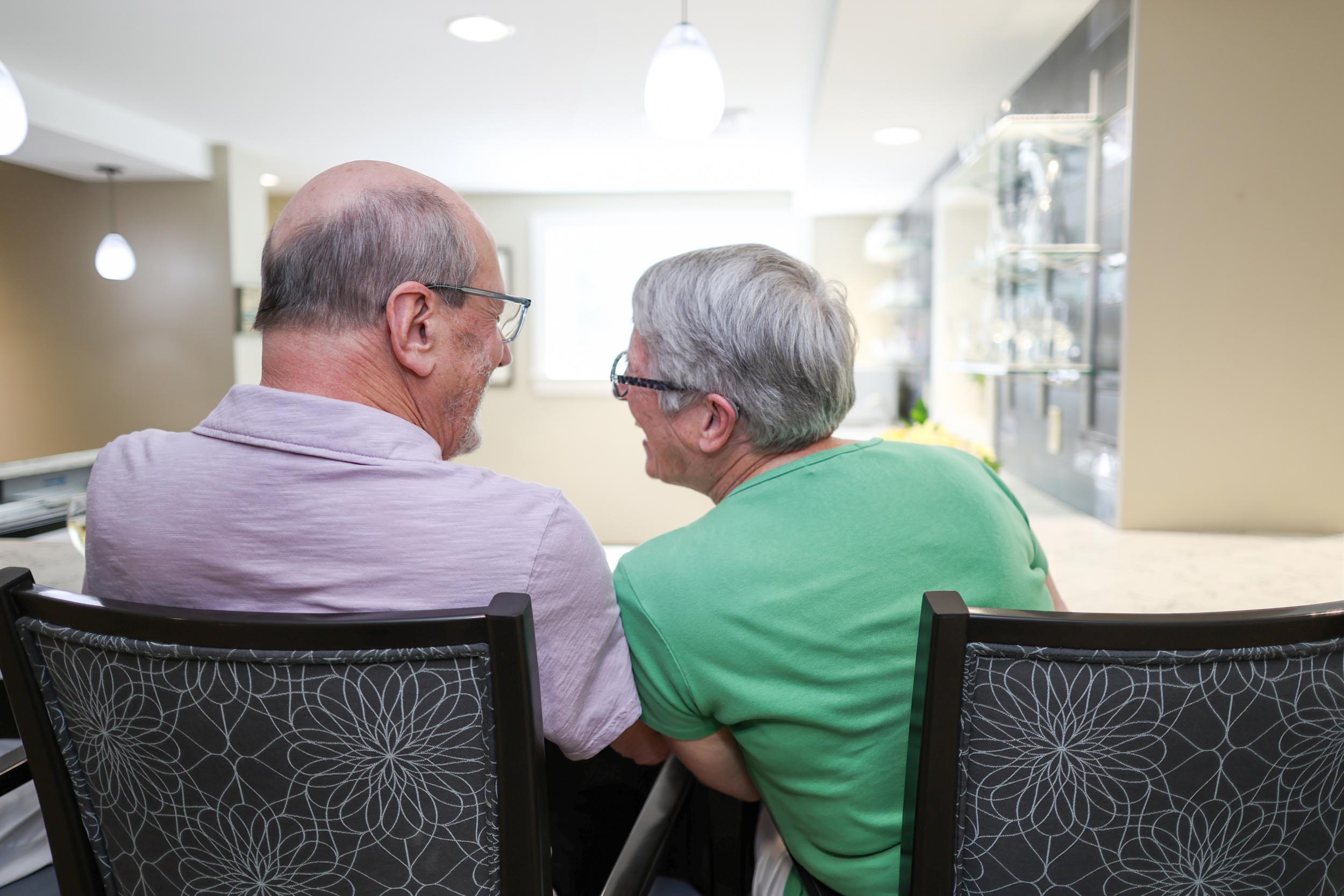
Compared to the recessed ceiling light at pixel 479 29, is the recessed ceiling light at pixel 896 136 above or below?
below

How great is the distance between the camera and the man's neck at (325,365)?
2.78 ft

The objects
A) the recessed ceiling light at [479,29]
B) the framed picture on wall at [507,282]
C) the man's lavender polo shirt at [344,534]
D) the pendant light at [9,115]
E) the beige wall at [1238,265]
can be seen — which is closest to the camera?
the man's lavender polo shirt at [344,534]

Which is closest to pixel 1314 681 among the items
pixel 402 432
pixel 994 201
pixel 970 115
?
pixel 402 432

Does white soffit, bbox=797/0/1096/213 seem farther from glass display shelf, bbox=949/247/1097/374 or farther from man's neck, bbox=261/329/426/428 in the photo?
man's neck, bbox=261/329/426/428

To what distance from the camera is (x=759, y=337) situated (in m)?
0.93

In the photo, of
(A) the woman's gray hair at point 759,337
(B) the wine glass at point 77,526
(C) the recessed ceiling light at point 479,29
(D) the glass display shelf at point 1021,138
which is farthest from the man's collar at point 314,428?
(C) the recessed ceiling light at point 479,29

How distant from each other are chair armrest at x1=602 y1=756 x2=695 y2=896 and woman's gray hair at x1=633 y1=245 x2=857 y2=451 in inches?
15.6

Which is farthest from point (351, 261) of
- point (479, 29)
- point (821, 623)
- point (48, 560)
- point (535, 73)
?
point (535, 73)

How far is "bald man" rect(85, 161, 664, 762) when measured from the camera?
0.70 metres

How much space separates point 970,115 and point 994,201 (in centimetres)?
61

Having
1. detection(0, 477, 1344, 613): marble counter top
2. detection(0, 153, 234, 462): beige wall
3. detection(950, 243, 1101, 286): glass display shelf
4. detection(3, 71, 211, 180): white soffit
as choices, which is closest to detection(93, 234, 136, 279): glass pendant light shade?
detection(0, 153, 234, 462): beige wall

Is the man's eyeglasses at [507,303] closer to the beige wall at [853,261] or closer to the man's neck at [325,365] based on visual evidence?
the man's neck at [325,365]

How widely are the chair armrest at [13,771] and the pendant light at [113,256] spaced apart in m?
4.39

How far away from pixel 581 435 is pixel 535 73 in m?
3.35
